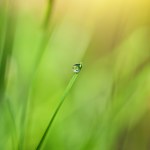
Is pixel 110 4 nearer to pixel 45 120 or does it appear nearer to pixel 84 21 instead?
pixel 84 21

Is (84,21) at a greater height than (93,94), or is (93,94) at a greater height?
(84,21)

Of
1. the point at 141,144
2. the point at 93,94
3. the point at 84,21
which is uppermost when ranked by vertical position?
the point at 84,21

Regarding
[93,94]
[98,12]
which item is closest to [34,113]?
[93,94]

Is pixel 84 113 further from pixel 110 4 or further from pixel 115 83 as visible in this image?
pixel 110 4

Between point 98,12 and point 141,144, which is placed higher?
point 98,12

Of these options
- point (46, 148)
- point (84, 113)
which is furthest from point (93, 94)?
point (46, 148)

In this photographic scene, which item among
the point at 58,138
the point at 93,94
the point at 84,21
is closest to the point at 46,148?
the point at 58,138
